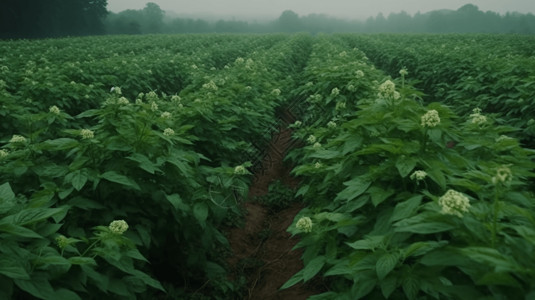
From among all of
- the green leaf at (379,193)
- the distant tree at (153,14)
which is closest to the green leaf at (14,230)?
the green leaf at (379,193)

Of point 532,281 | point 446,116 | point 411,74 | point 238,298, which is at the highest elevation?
point 446,116

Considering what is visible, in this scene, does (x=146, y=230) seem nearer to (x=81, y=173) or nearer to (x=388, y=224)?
(x=81, y=173)

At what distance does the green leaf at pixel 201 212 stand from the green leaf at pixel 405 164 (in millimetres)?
1756

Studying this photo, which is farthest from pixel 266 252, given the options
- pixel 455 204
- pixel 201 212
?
pixel 455 204

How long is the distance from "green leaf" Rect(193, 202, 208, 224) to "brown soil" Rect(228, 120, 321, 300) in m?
1.33

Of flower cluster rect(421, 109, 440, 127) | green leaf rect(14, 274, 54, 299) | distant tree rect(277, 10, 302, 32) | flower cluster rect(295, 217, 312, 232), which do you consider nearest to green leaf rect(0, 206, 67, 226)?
green leaf rect(14, 274, 54, 299)

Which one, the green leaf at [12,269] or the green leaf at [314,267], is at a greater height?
the green leaf at [12,269]

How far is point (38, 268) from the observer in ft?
5.97

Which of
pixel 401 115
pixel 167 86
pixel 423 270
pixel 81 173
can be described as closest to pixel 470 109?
pixel 401 115

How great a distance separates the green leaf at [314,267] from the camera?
2.22m

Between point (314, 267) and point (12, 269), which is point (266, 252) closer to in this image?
point (314, 267)

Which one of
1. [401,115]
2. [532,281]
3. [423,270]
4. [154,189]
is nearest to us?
[532,281]

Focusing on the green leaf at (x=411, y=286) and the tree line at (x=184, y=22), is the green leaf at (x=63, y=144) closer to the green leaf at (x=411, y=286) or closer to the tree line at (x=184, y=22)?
the green leaf at (x=411, y=286)

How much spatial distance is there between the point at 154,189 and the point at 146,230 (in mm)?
376
